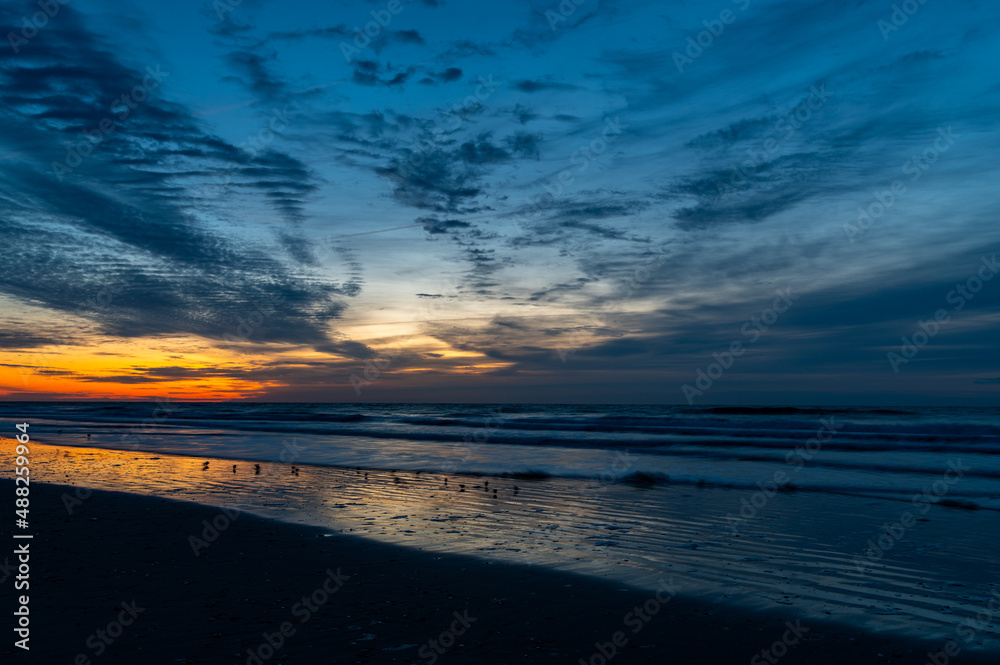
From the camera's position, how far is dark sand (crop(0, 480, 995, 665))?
A: 4961 mm

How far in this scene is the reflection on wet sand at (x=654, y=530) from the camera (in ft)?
22.4

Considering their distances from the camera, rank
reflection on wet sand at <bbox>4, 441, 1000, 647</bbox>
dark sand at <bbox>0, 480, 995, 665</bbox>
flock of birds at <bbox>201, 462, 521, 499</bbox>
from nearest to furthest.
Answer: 1. dark sand at <bbox>0, 480, 995, 665</bbox>
2. reflection on wet sand at <bbox>4, 441, 1000, 647</bbox>
3. flock of birds at <bbox>201, 462, 521, 499</bbox>

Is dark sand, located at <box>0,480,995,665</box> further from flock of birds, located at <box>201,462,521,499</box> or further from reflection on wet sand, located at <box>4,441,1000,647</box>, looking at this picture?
flock of birds, located at <box>201,462,521,499</box>

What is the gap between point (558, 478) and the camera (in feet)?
56.5

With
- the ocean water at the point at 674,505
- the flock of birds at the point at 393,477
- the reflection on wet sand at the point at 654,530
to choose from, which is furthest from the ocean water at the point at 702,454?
the reflection on wet sand at the point at 654,530

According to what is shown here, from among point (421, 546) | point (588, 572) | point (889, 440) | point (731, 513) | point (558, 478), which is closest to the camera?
point (588, 572)

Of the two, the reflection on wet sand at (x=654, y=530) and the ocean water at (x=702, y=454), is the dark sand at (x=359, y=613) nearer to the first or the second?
the reflection on wet sand at (x=654, y=530)

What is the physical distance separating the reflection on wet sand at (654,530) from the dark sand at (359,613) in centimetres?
69

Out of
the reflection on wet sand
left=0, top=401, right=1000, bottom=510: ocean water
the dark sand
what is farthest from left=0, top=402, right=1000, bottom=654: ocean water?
the dark sand

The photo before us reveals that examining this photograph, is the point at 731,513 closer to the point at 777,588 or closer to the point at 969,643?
the point at 777,588

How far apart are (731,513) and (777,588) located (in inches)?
199

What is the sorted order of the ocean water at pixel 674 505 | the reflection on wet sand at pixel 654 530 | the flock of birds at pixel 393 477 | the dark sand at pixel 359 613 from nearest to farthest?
the dark sand at pixel 359 613 → the reflection on wet sand at pixel 654 530 → the ocean water at pixel 674 505 → the flock of birds at pixel 393 477

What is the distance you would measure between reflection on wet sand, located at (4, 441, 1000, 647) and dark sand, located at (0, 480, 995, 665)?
2.25ft

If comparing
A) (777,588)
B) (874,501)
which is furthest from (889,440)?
(777,588)
